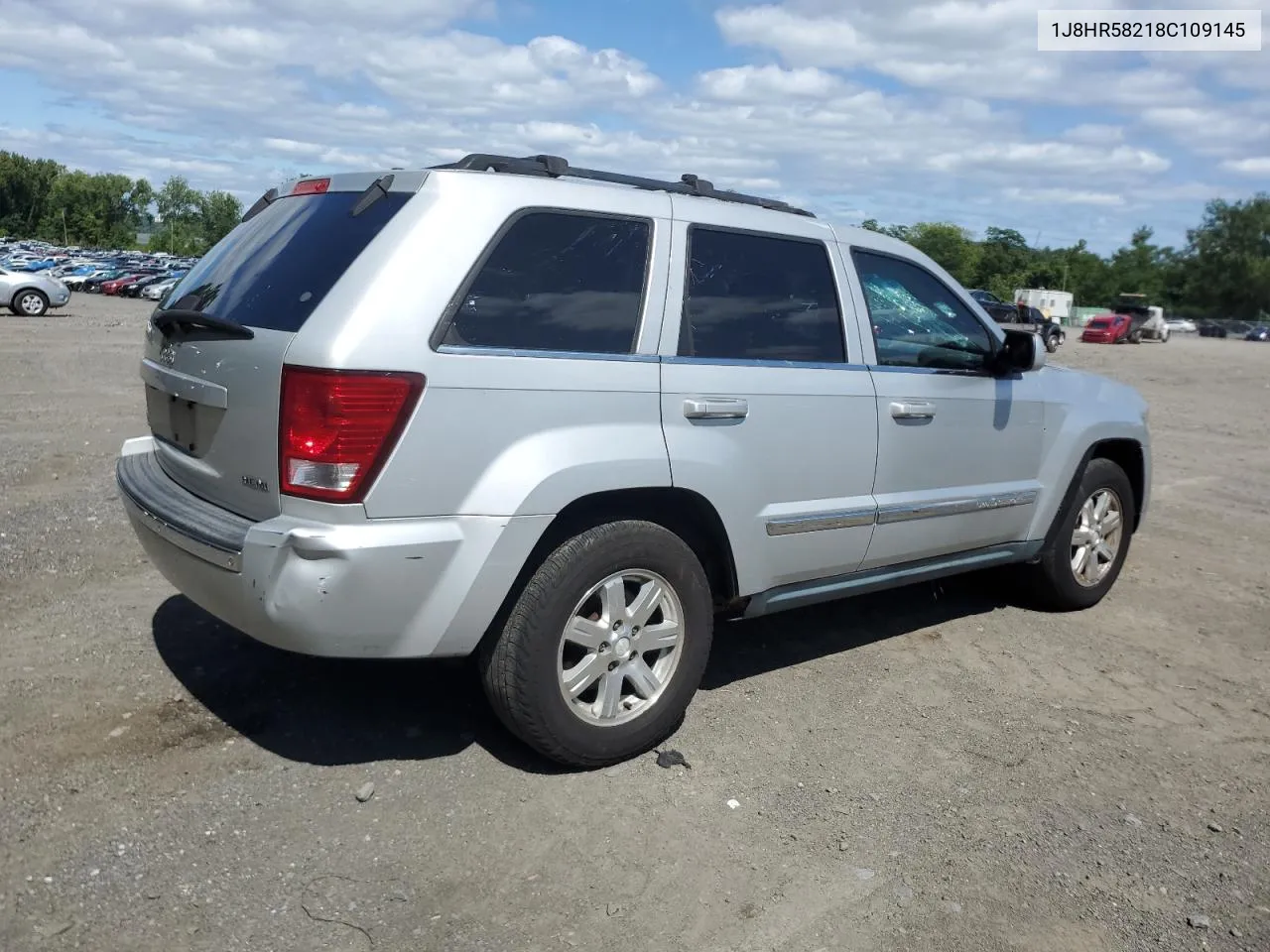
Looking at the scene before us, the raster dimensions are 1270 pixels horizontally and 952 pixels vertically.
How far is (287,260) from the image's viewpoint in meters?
3.56

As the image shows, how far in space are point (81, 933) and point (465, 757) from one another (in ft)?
4.33

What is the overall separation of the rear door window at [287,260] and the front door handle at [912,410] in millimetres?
2139

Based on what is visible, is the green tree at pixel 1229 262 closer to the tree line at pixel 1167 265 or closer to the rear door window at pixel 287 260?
the tree line at pixel 1167 265

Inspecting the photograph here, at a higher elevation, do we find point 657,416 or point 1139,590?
point 657,416

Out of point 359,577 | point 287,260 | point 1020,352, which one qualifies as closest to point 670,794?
point 359,577

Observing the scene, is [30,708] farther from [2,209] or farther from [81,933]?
[2,209]

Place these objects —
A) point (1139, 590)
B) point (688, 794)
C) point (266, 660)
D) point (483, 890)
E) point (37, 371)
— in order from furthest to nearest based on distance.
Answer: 1. point (37, 371)
2. point (1139, 590)
3. point (266, 660)
4. point (688, 794)
5. point (483, 890)

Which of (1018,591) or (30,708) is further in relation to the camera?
(1018,591)

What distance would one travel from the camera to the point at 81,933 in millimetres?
2748

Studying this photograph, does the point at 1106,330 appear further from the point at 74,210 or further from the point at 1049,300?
the point at 74,210

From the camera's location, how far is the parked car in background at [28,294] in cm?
2752

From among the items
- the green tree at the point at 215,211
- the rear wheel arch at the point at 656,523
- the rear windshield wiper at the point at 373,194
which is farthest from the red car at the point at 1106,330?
the green tree at the point at 215,211

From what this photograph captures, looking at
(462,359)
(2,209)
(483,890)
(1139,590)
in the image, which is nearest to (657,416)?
(462,359)

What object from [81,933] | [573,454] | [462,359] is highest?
[462,359]
